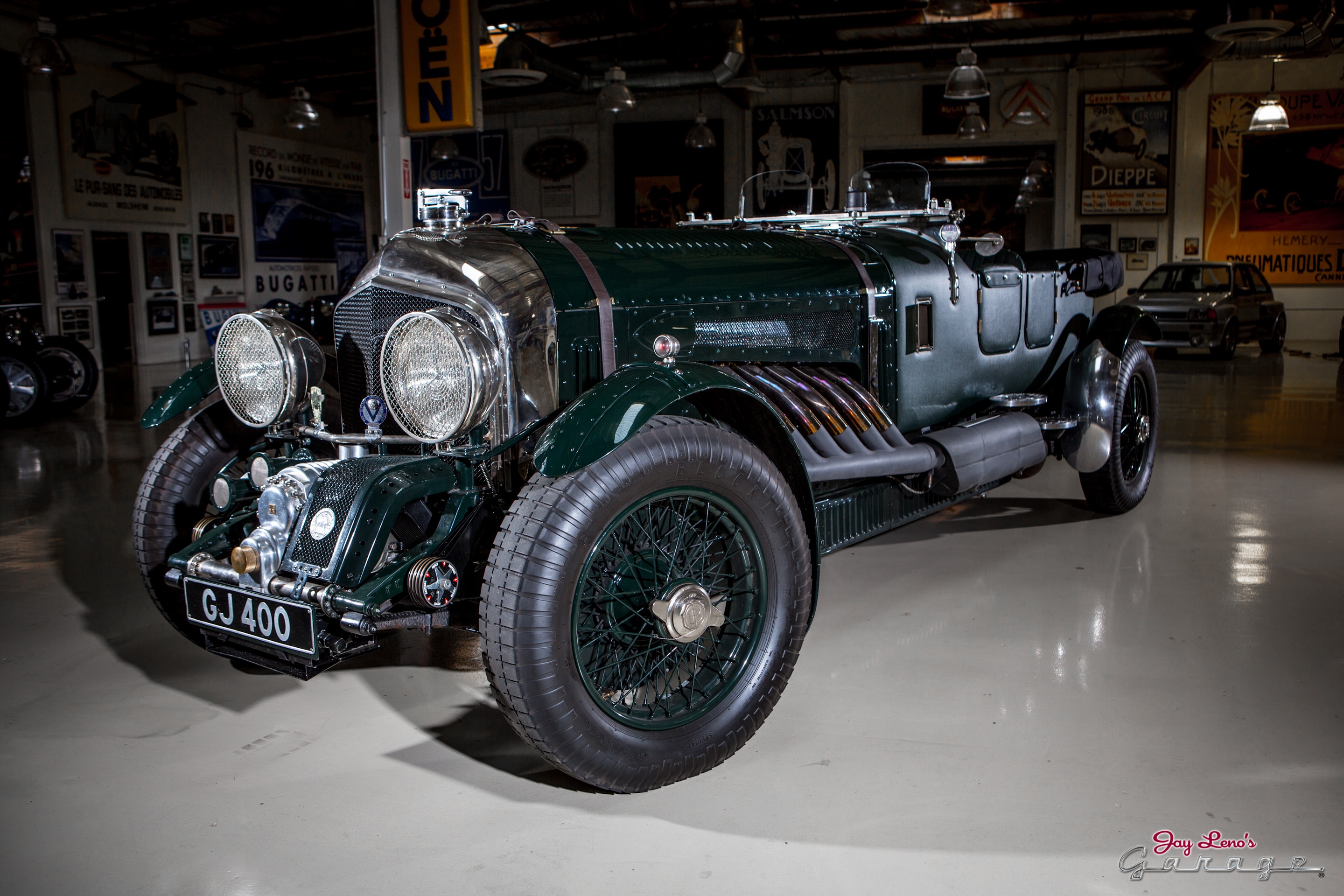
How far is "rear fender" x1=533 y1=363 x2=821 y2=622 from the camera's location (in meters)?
1.96

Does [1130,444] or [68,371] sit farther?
[68,371]

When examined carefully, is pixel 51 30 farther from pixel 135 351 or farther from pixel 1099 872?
pixel 1099 872

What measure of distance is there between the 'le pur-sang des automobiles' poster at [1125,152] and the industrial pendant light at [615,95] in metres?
8.46

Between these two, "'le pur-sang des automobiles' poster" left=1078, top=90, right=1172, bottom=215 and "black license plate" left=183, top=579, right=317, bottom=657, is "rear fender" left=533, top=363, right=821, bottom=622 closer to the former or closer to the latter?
"black license plate" left=183, top=579, right=317, bottom=657

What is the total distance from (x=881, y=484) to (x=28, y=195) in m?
13.4

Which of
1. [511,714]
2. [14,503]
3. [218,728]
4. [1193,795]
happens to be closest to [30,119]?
[14,503]

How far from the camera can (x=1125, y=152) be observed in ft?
53.1

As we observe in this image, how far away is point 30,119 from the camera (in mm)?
12625

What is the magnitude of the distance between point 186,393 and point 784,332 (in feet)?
5.83

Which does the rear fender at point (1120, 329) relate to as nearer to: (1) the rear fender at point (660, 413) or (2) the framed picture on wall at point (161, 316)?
(1) the rear fender at point (660, 413)

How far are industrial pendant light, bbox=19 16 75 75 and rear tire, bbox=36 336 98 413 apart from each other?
10.3ft

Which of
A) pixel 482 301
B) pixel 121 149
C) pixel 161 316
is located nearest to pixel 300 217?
pixel 161 316

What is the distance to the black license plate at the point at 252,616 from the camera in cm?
204

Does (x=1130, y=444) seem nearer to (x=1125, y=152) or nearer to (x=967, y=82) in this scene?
(x=967, y=82)
